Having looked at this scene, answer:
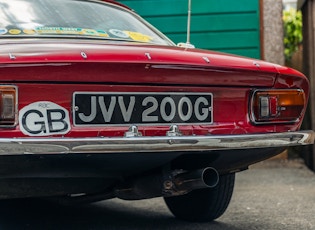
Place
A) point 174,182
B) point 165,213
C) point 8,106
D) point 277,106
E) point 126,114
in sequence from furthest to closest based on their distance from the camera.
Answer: point 165,213 → point 277,106 → point 174,182 → point 126,114 → point 8,106

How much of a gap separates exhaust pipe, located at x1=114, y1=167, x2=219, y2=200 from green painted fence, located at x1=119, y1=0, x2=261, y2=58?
4497mm

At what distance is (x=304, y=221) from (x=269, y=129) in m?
1.04

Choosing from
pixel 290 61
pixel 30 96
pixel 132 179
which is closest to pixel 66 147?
pixel 30 96

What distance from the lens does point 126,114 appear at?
104 inches

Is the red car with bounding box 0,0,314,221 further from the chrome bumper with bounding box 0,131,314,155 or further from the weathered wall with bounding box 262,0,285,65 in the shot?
the weathered wall with bounding box 262,0,285,65

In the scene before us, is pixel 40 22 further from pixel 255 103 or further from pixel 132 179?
pixel 255 103

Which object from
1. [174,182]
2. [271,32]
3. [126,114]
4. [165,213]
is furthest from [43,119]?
[271,32]

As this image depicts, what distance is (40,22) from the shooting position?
3244mm

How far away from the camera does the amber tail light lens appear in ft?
9.74

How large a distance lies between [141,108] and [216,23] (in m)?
4.71

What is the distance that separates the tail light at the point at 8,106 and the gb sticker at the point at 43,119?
0.03m

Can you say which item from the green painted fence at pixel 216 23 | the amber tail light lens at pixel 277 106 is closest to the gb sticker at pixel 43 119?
the amber tail light lens at pixel 277 106

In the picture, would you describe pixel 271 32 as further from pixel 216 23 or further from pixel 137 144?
pixel 137 144

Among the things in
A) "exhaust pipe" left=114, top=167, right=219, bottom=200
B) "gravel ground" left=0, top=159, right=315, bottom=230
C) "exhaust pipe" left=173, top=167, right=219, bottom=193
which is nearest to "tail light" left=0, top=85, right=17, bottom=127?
"exhaust pipe" left=114, top=167, right=219, bottom=200
